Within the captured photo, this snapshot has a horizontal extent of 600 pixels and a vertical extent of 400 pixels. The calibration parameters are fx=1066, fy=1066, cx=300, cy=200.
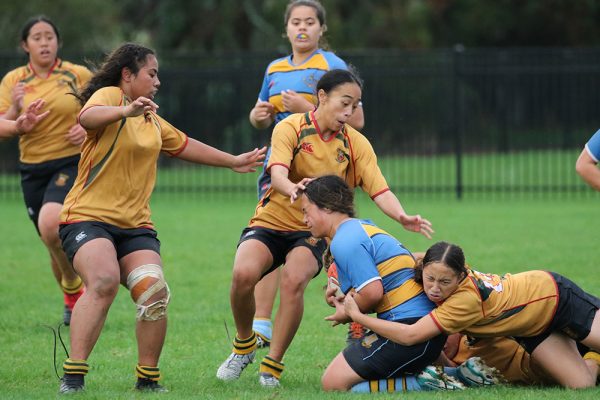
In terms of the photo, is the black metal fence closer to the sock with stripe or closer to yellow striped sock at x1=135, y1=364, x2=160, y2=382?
the sock with stripe

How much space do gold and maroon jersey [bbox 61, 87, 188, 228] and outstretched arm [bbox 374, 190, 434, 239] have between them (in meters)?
1.41

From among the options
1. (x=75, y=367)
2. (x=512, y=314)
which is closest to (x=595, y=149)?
(x=512, y=314)

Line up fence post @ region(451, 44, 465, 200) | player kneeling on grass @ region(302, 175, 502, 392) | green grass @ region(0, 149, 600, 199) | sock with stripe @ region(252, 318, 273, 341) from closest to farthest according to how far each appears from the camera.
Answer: player kneeling on grass @ region(302, 175, 502, 392) < sock with stripe @ region(252, 318, 273, 341) < fence post @ region(451, 44, 465, 200) < green grass @ region(0, 149, 600, 199)

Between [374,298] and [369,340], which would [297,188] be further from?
[369,340]

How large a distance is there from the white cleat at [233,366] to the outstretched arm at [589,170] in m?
2.35

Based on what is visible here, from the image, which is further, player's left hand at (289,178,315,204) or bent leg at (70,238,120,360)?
player's left hand at (289,178,315,204)

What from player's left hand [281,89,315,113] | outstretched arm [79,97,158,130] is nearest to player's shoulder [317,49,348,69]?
player's left hand [281,89,315,113]

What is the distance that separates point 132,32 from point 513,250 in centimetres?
1778

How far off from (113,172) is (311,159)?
1.23 metres

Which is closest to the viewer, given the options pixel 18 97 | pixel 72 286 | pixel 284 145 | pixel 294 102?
pixel 284 145

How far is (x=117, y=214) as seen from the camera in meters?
6.12

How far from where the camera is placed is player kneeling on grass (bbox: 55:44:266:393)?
19.2 feet

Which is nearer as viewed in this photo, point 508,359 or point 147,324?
point 147,324

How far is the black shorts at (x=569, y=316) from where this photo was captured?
243 inches
